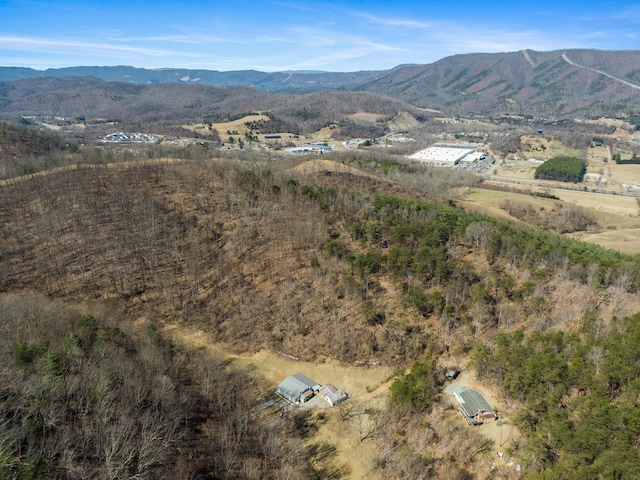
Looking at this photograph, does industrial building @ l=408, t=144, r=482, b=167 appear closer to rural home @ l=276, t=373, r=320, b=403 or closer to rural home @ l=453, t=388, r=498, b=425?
rural home @ l=453, t=388, r=498, b=425

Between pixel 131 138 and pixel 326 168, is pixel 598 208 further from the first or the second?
pixel 131 138

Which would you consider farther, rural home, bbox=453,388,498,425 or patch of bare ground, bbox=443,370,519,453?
rural home, bbox=453,388,498,425

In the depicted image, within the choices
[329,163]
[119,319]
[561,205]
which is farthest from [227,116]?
[119,319]

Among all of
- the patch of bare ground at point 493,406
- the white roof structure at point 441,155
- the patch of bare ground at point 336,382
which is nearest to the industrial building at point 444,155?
the white roof structure at point 441,155

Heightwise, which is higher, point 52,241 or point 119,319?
point 52,241

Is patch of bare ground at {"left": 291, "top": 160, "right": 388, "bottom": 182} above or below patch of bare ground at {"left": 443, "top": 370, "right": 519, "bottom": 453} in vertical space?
above

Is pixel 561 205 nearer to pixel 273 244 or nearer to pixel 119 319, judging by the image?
pixel 273 244

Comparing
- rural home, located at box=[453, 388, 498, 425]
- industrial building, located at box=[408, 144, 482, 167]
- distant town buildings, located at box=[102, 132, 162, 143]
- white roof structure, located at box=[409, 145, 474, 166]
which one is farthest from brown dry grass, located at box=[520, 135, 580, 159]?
distant town buildings, located at box=[102, 132, 162, 143]
